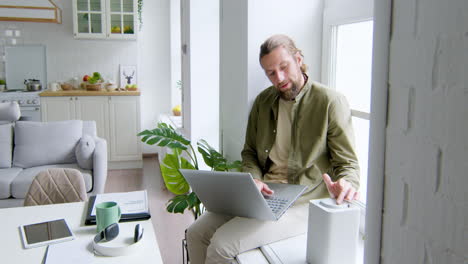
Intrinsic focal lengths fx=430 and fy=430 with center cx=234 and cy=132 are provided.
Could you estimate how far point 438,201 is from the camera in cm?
87

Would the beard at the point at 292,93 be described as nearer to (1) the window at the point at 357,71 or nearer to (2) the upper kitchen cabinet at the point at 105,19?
(1) the window at the point at 357,71

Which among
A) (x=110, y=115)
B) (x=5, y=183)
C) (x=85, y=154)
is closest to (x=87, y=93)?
(x=110, y=115)

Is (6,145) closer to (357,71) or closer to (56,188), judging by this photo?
(56,188)

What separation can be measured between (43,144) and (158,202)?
1254mm

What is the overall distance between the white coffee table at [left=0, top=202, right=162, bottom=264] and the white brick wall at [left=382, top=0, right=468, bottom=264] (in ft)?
2.79

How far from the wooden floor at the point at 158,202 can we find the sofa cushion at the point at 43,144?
95cm

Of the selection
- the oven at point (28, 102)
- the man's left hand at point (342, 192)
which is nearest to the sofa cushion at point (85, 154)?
the oven at point (28, 102)

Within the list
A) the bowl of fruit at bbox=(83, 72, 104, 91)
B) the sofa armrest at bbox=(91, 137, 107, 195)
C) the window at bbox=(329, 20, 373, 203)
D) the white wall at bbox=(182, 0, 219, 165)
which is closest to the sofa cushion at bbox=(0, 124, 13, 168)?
the sofa armrest at bbox=(91, 137, 107, 195)

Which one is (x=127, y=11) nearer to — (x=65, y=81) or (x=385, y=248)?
(x=65, y=81)

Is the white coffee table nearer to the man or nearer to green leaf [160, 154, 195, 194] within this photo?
the man

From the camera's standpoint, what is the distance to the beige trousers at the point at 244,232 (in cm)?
181

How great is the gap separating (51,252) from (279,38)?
1340 mm

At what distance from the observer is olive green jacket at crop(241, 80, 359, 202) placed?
1943 millimetres

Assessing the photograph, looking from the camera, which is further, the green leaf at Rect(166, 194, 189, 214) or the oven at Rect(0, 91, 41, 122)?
the oven at Rect(0, 91, 41, 122)
